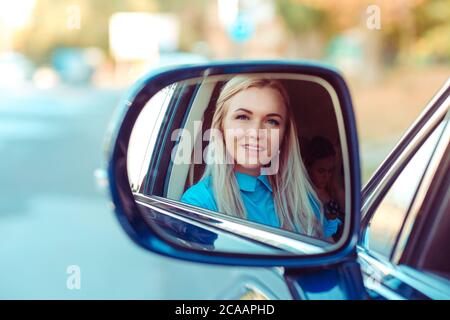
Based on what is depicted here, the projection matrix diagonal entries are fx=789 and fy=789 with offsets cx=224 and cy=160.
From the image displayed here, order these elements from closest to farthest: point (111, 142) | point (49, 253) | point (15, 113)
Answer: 1. point (111, 142)
2. point (49, 253)
3. point (15, 113)

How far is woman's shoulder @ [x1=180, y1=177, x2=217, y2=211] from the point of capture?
183 centimetres

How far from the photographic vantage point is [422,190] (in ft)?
6.72

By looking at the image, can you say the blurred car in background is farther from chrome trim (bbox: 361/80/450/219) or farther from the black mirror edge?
the black mirror edge

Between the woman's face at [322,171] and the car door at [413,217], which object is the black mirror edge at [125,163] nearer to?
the woman's face at [322,171]

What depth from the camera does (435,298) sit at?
1.80m

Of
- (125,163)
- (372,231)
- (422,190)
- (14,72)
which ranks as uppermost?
(14,72)

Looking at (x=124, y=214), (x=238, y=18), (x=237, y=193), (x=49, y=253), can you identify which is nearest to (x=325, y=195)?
(x=237, y=193)

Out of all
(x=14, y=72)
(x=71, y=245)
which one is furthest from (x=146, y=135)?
(x=14, y=72)

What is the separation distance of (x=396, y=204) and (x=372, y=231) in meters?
0.10

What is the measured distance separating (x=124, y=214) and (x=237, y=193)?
0.90ft

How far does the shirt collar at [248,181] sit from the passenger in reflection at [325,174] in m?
0.10

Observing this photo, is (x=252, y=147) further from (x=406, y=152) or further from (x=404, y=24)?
(x=404, y=24)

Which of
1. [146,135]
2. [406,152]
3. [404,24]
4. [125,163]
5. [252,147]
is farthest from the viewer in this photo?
[404,24]
